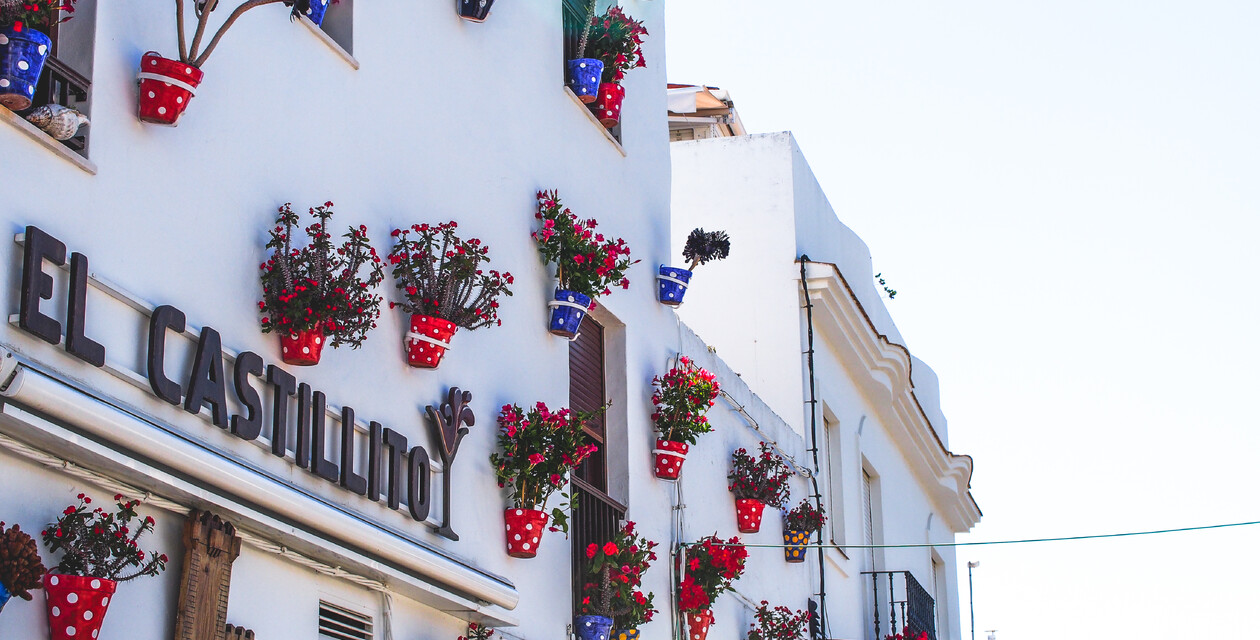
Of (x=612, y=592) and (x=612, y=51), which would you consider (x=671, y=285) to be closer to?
(x=612, y=51)

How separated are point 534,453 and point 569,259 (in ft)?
5.10

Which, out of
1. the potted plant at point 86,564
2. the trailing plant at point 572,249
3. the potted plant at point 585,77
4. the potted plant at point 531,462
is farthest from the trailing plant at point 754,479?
the potted plant at point 86,564

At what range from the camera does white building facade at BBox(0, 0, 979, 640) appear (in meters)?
5.81

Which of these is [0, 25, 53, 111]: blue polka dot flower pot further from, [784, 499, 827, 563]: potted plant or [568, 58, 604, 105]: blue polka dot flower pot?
[784, 499, 827, 563]: potted plant

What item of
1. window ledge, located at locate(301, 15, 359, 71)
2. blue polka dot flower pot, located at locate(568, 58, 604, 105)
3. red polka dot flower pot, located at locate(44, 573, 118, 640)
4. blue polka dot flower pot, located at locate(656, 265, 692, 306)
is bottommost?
red polka dot flower pot, located at locate(44, 573, 118, 640)

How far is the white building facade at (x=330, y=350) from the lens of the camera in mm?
5812

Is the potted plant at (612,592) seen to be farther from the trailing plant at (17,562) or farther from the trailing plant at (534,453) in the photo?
the trailing plant at (17,562)

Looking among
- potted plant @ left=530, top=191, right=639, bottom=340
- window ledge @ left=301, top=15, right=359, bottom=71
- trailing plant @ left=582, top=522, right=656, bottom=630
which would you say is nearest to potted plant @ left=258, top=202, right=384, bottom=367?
window ledge @ left=301, top=15, right=359, bottom=71

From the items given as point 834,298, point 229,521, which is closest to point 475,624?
point 229,521

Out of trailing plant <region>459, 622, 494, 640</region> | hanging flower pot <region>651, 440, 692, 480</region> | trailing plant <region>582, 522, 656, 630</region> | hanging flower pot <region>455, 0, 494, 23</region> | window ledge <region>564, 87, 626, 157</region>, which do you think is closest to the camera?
trailing plant <region>459, 622, 494, 640</region>

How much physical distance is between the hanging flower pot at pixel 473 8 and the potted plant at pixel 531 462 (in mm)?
2245

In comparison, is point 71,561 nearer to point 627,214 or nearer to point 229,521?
point 229,521

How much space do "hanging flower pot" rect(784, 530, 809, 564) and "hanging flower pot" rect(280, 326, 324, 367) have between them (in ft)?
27.1

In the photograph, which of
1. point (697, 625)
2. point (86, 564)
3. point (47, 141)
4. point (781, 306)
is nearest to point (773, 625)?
point (697, 625)
